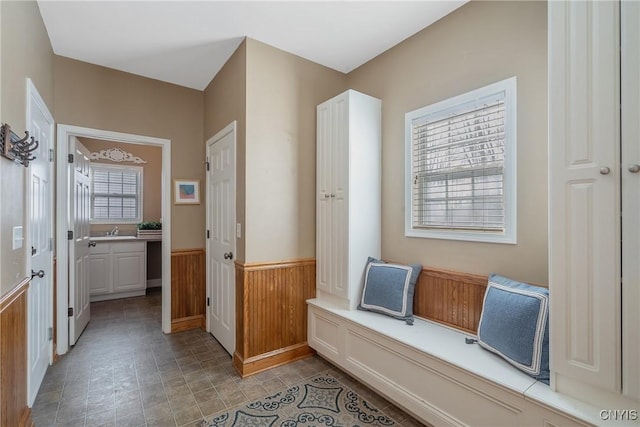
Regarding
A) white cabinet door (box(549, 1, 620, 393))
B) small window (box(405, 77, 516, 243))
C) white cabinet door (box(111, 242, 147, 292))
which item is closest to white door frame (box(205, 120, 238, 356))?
small window (box(405, 77, 516, 243))

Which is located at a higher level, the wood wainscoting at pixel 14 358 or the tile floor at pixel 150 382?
the wood wainscoting at pixel 14 358

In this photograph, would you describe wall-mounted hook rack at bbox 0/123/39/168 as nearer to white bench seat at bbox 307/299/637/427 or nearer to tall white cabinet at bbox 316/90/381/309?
tall white cabinet at bbox 316/90/381/309

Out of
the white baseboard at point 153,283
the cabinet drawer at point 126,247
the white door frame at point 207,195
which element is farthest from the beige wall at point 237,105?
the white baseboard at point 153,283

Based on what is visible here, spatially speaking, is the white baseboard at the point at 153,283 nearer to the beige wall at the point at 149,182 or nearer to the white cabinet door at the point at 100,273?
the white cabinet door at the point at 100,273

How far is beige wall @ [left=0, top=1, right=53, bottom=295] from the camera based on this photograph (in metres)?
1.44

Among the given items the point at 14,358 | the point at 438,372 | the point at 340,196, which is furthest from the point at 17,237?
the point at 438,372

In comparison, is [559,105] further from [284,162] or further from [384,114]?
[284,162]

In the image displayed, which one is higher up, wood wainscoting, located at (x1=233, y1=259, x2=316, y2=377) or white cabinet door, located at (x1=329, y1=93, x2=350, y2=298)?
white cabinet door, located at (x1=329, y1=93, x2=350, y2=298)

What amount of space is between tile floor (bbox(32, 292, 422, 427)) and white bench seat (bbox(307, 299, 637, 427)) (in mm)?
222

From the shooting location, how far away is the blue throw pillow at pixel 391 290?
88.7 inches

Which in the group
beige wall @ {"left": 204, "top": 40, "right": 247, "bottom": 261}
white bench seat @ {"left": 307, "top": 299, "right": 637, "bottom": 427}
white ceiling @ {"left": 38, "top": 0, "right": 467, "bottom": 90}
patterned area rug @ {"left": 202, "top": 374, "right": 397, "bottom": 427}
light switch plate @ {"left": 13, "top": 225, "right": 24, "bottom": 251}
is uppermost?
white ceiling @ {"left": 38, "top": 0, "right": 467, "bottom": 90}

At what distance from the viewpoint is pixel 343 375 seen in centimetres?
246

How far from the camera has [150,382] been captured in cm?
235

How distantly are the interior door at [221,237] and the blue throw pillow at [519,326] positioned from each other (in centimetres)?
206
